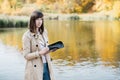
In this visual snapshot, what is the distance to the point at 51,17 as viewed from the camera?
27.6 metres

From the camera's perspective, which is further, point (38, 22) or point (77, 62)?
point (77, 62)

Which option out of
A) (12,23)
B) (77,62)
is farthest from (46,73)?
(12,23)

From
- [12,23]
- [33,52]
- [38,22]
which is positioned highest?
[38,22]

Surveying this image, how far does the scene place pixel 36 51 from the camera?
3924 millimetres

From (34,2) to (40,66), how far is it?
24142 mm

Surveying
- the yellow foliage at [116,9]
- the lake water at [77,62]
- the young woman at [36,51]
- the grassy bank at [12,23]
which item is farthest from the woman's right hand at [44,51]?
the yellow foliage at [116,9]

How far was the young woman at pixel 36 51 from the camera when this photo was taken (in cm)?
389

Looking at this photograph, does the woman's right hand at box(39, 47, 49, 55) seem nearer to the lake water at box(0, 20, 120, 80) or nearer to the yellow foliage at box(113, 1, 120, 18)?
the lake water at box(0, 20, 120, 80)

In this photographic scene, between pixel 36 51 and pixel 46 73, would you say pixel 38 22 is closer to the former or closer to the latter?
pixel 36 51

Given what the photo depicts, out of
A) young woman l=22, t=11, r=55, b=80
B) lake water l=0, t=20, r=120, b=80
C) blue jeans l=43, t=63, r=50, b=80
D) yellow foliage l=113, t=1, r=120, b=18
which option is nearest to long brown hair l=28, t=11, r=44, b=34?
young woman l=22, t=11, r=55, b=80

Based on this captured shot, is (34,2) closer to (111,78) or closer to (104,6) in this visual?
(104,6)

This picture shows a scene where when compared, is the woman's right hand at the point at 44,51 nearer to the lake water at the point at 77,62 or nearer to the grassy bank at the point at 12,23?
the lake water at the point at 77,62

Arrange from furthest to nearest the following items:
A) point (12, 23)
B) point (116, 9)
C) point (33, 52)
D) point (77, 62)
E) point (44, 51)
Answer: point (116, 9)
point (12, 23)
point (77, 62)
point (33, 52)
point (44, 51)

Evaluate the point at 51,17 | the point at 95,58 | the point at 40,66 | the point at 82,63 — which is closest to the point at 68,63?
the point at 82,63
